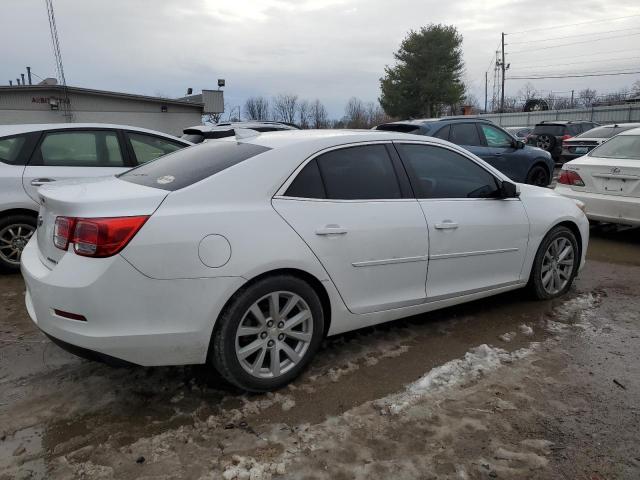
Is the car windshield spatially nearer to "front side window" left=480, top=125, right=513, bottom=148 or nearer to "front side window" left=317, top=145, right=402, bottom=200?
"front side window" left=480, top=125, right=513, bottom=148

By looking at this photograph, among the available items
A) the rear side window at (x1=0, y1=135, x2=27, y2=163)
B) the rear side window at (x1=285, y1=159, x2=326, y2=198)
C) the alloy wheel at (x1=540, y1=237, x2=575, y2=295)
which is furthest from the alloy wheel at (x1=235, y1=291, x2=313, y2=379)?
the rear side window at (x1=0, y1=135, x2=27, y2=163)

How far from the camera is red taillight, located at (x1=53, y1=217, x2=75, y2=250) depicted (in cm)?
272

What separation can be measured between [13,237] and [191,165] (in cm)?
318

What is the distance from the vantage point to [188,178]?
3053mm

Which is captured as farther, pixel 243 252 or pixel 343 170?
pixel 343 170

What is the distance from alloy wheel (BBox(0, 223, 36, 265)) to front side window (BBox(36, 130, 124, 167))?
28.1 inches

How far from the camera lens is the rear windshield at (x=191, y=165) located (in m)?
3.07

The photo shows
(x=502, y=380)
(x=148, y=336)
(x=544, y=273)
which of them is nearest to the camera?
(x=148, y=336)

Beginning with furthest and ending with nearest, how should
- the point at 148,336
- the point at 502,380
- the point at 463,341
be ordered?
the point at 463,341 → the point at 502,380 → the point at 148,336

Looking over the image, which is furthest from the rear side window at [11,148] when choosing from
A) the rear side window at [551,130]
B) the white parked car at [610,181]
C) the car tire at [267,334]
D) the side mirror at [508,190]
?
the rear side window at [551,130]

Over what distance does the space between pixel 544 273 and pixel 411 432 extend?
256 centimetres

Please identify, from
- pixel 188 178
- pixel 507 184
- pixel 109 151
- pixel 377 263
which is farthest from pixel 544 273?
pixel 109 151

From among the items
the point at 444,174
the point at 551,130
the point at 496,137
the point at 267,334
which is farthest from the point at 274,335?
the point at 551,130

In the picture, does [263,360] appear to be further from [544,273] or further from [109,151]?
[109,151]
